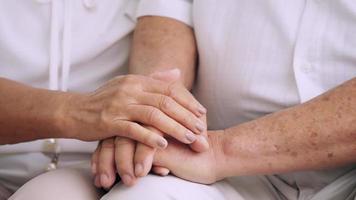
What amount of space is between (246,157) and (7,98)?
0.48 metres

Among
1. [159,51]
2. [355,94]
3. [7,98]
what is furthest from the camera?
[159,51]

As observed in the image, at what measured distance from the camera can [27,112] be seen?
113cm

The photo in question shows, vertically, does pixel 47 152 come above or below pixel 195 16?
below

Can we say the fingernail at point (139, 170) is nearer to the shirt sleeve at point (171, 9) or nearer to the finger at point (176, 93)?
the finger at point (176, 93)

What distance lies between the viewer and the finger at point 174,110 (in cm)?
106

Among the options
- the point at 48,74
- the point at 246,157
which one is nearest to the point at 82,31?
the point at 48,74

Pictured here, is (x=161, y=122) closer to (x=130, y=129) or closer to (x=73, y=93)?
(x=130, y=129)

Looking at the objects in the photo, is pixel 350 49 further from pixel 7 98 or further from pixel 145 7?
pixel 7 98

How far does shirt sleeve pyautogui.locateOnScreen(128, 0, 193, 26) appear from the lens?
1352 mm

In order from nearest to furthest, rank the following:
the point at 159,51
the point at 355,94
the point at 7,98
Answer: the point at 355,94 → the point at 7,98 → the point at 159,51

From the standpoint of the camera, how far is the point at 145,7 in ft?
4.50

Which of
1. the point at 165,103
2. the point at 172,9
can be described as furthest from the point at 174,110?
the point at 172,9

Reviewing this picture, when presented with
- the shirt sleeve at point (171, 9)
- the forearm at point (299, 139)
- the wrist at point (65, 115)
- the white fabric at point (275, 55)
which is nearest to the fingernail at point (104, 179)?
the wrist at point (65, 115)

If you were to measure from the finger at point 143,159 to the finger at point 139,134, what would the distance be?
12mm
